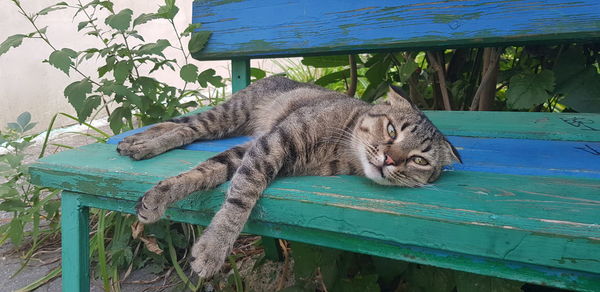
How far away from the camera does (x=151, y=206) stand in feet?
4.25

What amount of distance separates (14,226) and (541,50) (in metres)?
2.95

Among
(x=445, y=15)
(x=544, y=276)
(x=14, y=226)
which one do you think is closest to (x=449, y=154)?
(x=544, y=276)

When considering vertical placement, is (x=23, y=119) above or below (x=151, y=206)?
below

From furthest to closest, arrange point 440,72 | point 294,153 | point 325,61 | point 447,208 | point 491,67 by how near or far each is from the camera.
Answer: point 325,61
point 440,72
point 491,67
point 294,153
point 447,208

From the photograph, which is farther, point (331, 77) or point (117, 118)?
point (331, 77)

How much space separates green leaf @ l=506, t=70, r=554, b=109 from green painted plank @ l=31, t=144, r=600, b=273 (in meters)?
1.10

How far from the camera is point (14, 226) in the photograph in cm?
215

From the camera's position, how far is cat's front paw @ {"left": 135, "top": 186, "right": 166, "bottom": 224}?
1297 mm

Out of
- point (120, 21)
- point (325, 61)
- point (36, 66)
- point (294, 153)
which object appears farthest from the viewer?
point (36, 66)

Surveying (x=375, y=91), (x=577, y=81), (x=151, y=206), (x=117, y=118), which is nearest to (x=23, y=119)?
(x=117, y=118)

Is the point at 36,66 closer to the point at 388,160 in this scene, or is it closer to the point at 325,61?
the point at 325,61

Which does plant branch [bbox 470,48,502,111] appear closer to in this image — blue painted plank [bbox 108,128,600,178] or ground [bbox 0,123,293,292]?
blue painted plank [bbox 108,128,600,178]

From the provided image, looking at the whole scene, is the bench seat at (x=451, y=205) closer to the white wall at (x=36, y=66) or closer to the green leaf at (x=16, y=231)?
the green leaf at (x=16, y=231)

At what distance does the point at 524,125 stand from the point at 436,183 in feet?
2.88
